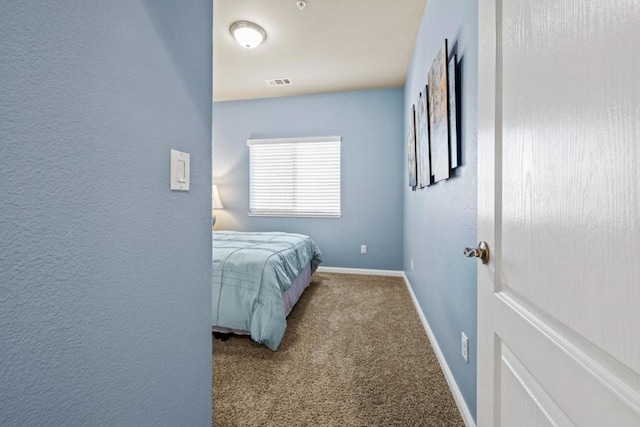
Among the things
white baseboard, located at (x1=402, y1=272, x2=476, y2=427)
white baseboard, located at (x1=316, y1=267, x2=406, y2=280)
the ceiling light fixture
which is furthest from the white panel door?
white baseboard, located at (x1=316, y1=267, x2=406, y2=280)

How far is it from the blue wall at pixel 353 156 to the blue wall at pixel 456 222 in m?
1.63

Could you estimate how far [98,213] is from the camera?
24.4 inches

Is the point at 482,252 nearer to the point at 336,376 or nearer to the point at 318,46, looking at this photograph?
the point at 336,376

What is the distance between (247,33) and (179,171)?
2.32 m

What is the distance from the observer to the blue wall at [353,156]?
398 cm

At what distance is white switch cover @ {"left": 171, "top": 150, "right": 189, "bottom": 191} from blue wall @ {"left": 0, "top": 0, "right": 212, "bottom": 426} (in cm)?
3

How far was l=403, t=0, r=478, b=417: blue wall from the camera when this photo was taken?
49.4 inches

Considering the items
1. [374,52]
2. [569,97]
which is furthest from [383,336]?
[374,52]

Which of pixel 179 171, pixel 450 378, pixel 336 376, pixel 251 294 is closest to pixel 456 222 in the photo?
pixel 450 378

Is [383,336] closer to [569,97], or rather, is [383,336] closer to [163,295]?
[163,295]

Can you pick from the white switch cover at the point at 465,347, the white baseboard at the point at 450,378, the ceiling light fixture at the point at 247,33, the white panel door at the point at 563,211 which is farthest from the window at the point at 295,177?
the white panel door at the point at 563,211

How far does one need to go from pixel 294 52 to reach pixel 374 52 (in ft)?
2.85

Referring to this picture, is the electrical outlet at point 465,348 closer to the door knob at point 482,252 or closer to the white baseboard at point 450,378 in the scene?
the white baseboard at point 450,378

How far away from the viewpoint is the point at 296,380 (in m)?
1.67
